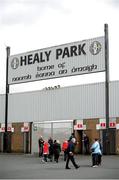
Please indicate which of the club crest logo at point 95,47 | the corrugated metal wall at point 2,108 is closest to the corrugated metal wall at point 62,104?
the corrugated metal wall at point 2,108

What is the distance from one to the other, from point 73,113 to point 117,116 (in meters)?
5.03

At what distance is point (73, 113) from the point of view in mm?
45156

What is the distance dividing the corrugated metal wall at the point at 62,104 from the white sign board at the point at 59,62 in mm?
1616

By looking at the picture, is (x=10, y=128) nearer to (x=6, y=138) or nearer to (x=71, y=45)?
(x=6, y=138)

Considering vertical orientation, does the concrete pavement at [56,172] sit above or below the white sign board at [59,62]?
below

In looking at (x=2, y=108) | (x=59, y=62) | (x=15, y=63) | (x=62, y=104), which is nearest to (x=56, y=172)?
(x=62, y=104)

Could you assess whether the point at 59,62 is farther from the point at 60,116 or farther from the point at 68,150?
the point at 68,150

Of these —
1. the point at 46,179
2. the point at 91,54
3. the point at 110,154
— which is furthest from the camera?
the point at 91,54

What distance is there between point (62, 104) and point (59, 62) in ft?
13.2

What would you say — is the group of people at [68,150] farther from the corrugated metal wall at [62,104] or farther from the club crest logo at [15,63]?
the club crest logo at [15,63]

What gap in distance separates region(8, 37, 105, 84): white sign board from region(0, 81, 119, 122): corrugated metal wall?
1616 mm

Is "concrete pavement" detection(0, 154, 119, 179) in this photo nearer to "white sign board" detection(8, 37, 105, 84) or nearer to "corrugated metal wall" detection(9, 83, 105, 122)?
"corrugated metal wall" detection(9, 83, 105, 122)

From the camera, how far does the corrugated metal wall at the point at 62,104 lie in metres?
42.8

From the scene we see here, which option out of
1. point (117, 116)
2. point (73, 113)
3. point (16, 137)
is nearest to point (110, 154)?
point (117, 116)
